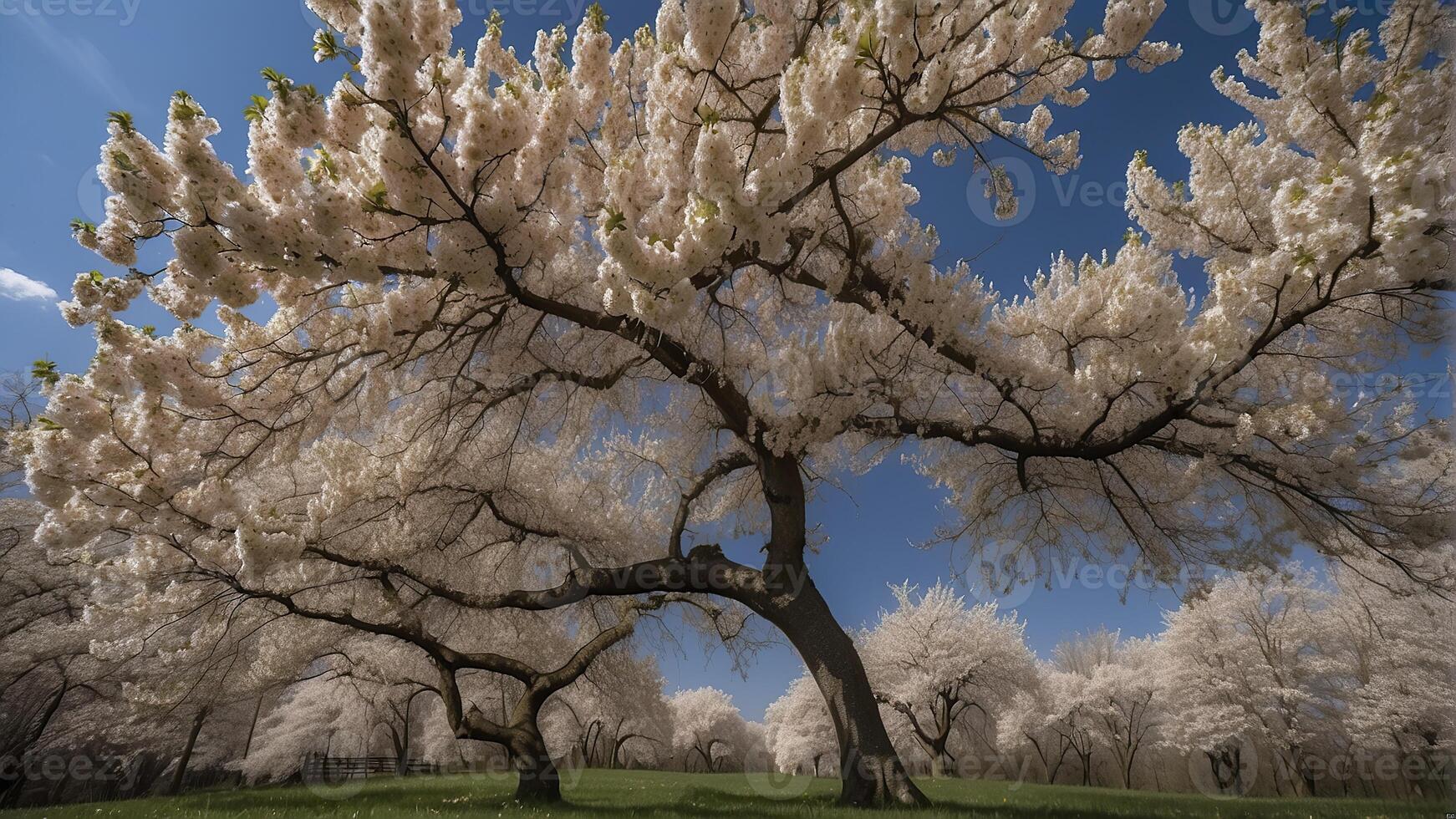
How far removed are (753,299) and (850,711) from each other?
633 cm

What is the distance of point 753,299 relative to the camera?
10156 millimetres

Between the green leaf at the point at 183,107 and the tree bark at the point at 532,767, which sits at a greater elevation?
the green leaf at the point at 183,107

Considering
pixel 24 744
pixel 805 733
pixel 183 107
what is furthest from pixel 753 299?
pixel 805 733

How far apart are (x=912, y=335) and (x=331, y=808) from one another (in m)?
10.1

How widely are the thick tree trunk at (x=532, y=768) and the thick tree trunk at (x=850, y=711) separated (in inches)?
177

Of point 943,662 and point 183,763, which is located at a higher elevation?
point 943,662

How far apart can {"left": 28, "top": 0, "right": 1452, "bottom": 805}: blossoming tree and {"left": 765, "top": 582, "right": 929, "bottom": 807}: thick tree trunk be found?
4cm

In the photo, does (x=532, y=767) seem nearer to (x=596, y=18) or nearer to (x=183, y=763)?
(x=596, y=18)

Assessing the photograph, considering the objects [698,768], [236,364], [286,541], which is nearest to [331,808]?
[286,541]

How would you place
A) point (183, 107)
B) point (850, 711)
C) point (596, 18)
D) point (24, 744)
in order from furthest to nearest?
point (24, 744)
point (850, 711)
point (596, 18)
point (183, 107)

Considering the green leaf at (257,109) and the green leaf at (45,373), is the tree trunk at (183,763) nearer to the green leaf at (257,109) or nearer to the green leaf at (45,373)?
the green leaf at (45,373)

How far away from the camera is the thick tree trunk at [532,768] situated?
907 cm

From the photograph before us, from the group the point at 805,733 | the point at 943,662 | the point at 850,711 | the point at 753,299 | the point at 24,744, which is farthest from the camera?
the point at 805,733

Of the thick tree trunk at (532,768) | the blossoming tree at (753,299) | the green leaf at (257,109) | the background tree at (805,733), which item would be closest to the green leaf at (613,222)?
the blossoming tree at (753,299)
